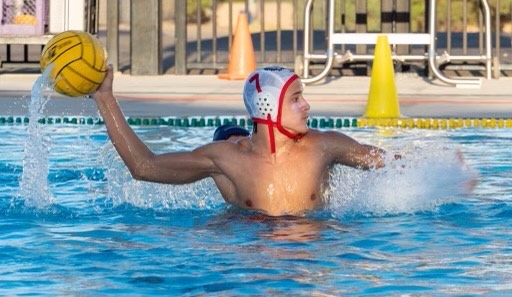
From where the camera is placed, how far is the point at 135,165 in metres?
5.93

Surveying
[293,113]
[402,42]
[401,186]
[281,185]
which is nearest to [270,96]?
[293,113]

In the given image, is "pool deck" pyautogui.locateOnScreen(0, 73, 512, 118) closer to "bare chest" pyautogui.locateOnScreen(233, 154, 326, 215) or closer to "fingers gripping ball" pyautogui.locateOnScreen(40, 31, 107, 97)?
"bare chest" pyautogui.locateOnScreen(233, 154, 326, 215)

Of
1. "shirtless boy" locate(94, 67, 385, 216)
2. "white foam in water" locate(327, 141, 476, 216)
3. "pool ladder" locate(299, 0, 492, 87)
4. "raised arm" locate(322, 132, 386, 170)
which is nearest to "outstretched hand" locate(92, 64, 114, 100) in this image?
"shirtless boy" locate(94, 67, 385, 216)

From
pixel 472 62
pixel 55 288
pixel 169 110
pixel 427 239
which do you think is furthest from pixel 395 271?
pixel 472 62

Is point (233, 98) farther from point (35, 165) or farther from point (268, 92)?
point (268, 92)

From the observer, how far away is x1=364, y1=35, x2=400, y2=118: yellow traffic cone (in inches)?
424

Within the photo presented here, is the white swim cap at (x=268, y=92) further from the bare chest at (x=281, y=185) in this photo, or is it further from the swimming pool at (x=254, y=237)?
the swimming pool at (x=254, y=237)

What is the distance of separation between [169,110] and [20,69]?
4.80 meters

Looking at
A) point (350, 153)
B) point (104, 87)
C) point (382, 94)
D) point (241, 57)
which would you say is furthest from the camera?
point (241, 57)

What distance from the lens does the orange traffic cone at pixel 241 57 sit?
1435 centimetres

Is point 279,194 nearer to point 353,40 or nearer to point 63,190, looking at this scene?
point 63,190

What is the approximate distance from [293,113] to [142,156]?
0.68 meters

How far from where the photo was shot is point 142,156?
5.95m

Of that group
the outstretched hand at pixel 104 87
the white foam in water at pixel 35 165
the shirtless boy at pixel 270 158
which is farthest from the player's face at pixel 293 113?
the white foam in water at pixel 35 165
